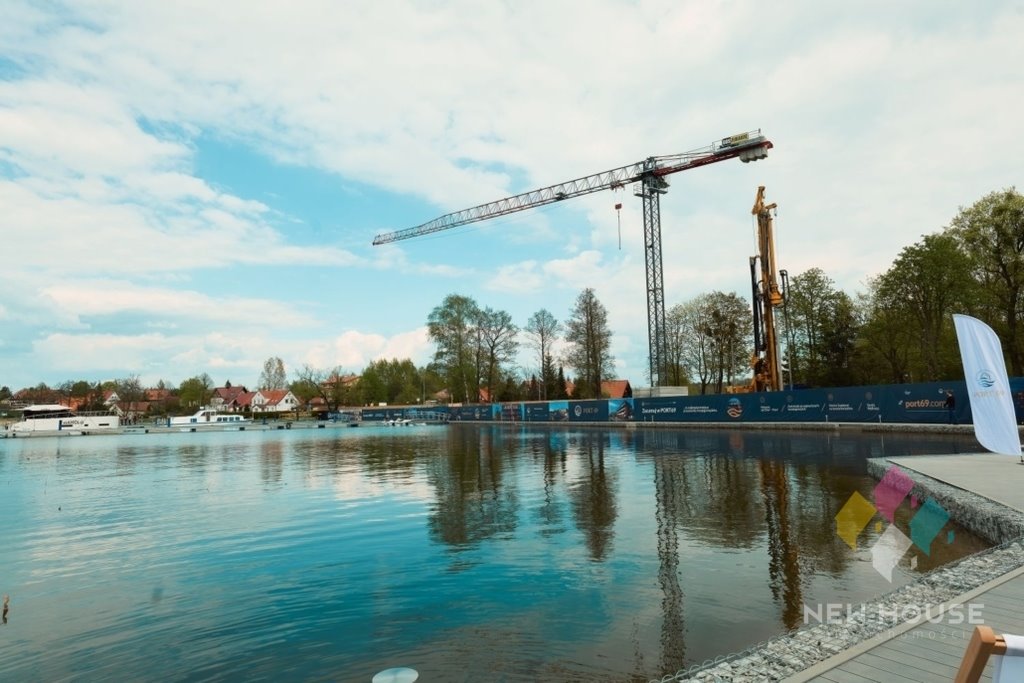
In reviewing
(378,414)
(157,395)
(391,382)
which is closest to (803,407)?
(378,414)

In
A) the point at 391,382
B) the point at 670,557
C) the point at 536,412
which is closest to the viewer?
the point at 670,557

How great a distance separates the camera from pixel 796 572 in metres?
7.88

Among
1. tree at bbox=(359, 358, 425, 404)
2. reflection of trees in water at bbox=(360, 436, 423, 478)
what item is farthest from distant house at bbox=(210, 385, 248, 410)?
reflection of trees in water at bbox=(360, 436, 423, 478)

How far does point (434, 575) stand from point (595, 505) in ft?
19.0

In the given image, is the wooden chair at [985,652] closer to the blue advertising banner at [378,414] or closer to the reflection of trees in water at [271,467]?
the reflection of trees in water at [271,467]

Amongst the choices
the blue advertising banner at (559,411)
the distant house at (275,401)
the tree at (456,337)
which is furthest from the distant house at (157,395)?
the blue advertising banner at (559,411)

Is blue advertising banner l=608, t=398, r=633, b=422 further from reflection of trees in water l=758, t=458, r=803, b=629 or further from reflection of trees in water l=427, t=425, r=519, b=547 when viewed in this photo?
reflection of trees in water l=758, t=458, r=803, b=629

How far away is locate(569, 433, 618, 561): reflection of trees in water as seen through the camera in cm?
1018

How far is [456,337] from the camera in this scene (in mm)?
80500

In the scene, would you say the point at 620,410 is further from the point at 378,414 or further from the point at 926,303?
the point at 378,414

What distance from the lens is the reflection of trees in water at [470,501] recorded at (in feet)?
37.6

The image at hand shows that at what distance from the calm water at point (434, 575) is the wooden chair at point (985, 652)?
128 inches

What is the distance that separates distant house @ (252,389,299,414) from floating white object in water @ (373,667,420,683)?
139 m

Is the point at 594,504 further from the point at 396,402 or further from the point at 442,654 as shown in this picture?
the point at 396,402
